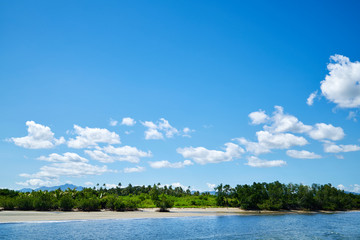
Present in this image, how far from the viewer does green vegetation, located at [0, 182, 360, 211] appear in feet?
310

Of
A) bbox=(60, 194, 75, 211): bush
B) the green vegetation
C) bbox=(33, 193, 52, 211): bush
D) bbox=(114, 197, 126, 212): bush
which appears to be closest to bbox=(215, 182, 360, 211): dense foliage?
the green vegetation

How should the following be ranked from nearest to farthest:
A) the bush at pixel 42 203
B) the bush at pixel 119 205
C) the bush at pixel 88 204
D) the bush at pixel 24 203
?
the bush at pixel 42 203
the bush at pixel 24 203
the bush at pixel 88 204
the bush at pixel 119 205

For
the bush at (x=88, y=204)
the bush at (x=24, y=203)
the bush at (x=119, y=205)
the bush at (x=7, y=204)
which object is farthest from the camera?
the bush at (x=119, y=205)

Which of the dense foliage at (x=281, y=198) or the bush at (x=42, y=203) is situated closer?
the bush at (x=42, y=203)

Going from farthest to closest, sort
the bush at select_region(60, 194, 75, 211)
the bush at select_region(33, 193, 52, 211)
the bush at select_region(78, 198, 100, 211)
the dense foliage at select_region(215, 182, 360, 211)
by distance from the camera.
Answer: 1. the dense foliage at select_region(215, 182, 360, 211)
2. the bush at select_region(78, 198, 100, 211)
3. the bush at select_region(60, 194, 75, 211)
4. the bush at select_region(33, 193, 52, 211)

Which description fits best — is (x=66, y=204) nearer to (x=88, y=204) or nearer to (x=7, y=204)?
(x=88, y=204)

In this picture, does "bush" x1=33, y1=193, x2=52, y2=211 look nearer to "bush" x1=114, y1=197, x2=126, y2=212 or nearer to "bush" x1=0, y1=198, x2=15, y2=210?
"bush" x1=0, y1=198, x2=15, y2=210

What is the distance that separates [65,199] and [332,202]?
122 m

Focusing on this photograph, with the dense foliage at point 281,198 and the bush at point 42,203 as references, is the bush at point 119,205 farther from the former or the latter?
the dense foliage at point 281,198

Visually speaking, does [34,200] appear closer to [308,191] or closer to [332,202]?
[308,191]

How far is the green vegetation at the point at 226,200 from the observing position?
9456 cm

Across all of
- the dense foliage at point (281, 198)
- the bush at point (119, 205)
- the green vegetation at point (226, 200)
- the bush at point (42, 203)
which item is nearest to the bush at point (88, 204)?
the green vegetation at point (226, 200)

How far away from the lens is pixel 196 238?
49312 mm

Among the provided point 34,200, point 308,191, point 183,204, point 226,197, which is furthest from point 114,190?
point 308,191
